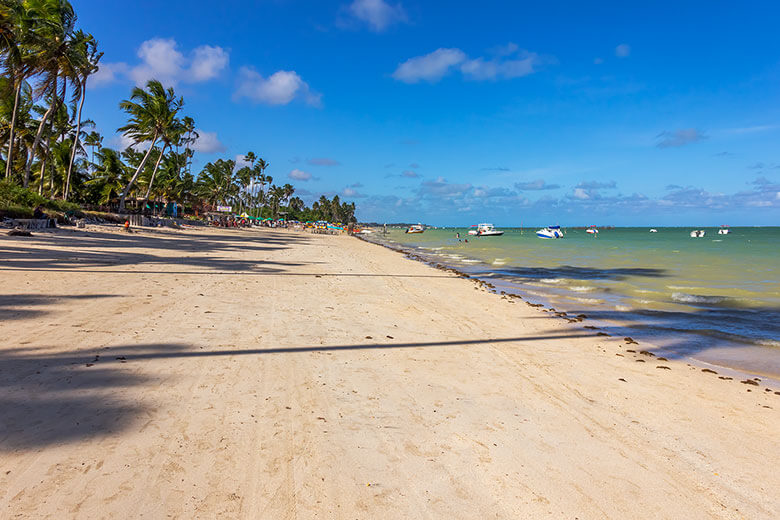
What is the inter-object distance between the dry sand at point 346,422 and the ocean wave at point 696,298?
7.81 meters

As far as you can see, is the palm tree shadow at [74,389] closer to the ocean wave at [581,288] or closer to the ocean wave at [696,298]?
the ocean wave at [581,288]

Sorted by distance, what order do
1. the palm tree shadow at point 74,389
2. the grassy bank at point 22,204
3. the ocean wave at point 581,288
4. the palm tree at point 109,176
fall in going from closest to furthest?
the palm tree shadow at point 74,389 → the ocean wave at point 581,288 → the grassy bank at point 22,204 → the palm tree at point 109,176

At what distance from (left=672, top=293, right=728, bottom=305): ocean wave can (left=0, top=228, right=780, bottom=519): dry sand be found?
25.6 feet

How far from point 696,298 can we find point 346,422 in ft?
49.6

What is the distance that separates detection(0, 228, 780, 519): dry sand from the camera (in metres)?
2.75

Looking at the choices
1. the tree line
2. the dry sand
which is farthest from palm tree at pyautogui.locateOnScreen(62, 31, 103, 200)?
the dry sand

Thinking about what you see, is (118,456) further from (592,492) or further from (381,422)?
(592,492)

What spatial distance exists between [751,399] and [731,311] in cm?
853

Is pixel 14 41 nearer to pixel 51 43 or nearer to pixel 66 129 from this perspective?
pixel 51 43

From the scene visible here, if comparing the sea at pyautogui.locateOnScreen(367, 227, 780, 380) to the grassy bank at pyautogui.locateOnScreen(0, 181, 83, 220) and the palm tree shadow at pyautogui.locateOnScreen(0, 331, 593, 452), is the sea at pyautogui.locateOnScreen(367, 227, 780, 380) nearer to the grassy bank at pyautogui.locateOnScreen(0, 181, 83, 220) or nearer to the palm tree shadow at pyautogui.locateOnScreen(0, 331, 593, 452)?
the palm tree shadow at pyautogui.locateOnScreen(0, 331, 593, 452)

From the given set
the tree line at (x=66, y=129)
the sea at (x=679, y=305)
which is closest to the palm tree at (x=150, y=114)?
the tree line at (x=66, y=129)

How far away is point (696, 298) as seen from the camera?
46.0 ft

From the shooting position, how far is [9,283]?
838 centimetres

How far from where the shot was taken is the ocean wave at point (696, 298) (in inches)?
531
